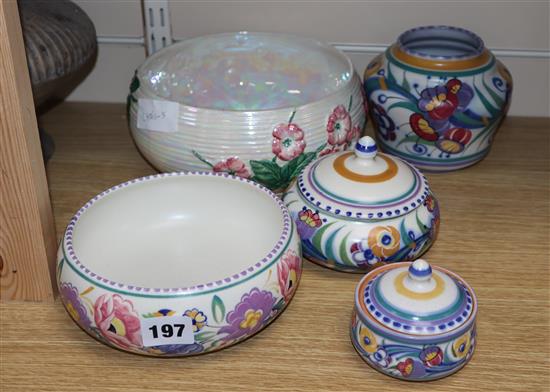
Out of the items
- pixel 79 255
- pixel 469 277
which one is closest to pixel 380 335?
pixel 469 277

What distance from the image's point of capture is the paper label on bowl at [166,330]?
0.75 metres

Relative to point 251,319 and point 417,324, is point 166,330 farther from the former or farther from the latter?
point 417,324

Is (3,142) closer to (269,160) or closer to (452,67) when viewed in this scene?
(269,160)

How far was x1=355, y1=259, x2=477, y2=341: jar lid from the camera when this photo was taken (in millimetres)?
746

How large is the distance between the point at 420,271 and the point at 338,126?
281mm

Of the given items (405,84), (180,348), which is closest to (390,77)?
(405,84)

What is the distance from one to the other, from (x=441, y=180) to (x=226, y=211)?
0.97 ft

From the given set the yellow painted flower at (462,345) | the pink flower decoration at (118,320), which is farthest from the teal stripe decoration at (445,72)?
the pink flower decoration at (118,320)

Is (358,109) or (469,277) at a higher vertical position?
(358,109)

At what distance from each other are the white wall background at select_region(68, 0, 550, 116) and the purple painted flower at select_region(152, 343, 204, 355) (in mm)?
545

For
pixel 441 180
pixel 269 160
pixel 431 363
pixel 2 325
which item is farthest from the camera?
pixel 441 180

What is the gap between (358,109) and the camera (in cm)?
102

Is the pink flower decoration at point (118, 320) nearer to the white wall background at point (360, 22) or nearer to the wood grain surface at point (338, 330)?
the wood grain surface at point (338, 330)

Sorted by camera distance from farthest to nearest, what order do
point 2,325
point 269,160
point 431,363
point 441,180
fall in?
point 441,180 → point 269,160 → point 2,325 → point 431,363
